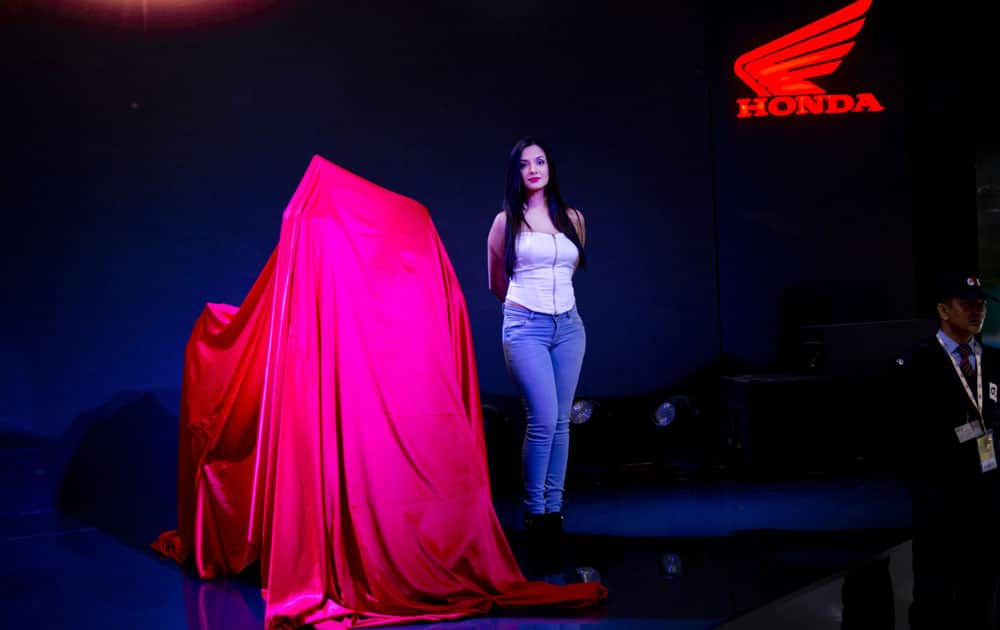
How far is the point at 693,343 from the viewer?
554 centimetres

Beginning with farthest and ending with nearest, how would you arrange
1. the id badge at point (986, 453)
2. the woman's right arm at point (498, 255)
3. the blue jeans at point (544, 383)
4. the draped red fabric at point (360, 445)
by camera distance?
1. the woman's right arm at point (498, 255)
2. the blue jeans at point (544, 383)
3. the id badge at point (986, 453)
4. the draped red fabric at point (360, 445)

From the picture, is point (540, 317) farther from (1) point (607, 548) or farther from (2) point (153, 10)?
(2) point (153, 10)

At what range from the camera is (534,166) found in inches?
130

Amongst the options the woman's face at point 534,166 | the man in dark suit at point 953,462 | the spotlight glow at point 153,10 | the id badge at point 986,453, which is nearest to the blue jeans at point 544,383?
the woman's face at point 534,166

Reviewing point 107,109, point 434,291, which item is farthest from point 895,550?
point 107,109

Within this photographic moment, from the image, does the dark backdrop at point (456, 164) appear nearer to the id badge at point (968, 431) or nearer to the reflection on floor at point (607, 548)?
the reflection on floor at point (607, 548)

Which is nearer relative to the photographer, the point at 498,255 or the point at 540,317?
the point at 540,317

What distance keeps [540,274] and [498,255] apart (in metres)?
0.22

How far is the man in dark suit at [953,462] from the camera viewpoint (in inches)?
99.6

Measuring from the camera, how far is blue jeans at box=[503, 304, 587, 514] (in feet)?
10.6

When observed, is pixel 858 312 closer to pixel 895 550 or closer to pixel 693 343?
pixel 693 343

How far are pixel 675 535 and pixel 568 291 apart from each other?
110cm

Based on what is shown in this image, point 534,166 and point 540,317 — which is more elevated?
point 534,166

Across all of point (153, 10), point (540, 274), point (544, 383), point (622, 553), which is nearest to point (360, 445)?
point (544, 383)
